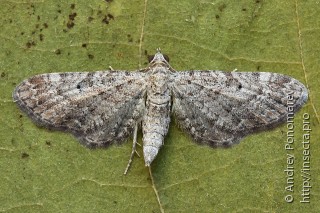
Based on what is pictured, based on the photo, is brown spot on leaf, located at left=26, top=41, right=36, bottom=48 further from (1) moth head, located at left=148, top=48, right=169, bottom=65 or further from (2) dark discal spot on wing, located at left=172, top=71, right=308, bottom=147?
(2) dark discal spot on wing, located at left=172, top=71, right=308, bottom=147

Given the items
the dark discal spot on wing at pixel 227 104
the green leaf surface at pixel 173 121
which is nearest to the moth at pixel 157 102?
the dark discal spot on wing at pixel 227 104

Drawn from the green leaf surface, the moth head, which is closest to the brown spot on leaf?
the green leaf surface

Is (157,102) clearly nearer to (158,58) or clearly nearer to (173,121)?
(173,121)

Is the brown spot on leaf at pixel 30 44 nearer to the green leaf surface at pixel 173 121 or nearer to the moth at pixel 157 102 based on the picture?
the green leaf surface at pixel 173 121

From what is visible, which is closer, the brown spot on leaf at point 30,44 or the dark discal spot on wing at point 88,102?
the dark discal spot on wing at point 88,102

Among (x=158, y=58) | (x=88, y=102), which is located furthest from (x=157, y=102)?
(x=88, y=102)

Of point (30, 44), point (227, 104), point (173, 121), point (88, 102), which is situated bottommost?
point (173, 121)
